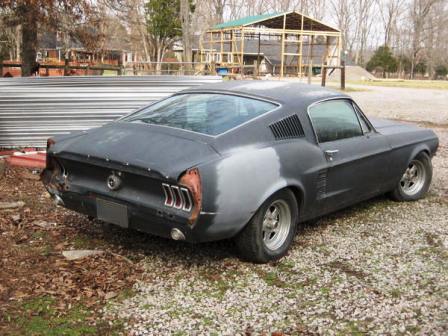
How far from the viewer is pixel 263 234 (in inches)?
172

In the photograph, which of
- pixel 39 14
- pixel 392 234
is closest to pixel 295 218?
pixel 392 234

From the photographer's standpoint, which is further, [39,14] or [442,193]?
[39,14]

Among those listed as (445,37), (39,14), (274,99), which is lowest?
(274,99)

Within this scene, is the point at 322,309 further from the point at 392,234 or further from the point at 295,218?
the point at 392,234

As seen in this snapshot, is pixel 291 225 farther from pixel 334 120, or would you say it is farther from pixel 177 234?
pixel 334 120

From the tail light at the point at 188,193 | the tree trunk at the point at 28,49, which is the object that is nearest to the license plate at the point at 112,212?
the tail light at the point at 188,193

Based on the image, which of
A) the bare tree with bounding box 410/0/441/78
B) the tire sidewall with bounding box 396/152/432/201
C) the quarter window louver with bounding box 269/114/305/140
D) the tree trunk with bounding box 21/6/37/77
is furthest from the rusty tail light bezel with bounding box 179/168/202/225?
the bare tree with bounding box 410/0/441/78

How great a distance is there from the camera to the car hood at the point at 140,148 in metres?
3.85

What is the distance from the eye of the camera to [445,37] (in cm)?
8444

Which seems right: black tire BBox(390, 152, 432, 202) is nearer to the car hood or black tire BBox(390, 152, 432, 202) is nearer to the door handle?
the door handle

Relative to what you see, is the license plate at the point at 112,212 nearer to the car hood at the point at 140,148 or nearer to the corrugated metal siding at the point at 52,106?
the car hood at the point at 140,148

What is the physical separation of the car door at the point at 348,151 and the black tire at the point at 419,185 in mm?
604

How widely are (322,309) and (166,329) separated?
1055 millimetres

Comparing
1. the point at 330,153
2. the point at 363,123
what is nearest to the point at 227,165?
the point at 330,153
